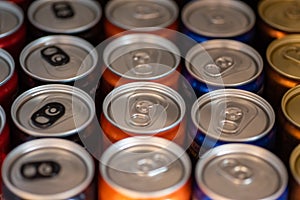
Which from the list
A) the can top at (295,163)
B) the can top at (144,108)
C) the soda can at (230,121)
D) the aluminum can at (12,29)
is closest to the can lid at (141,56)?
the can top at (144,108)

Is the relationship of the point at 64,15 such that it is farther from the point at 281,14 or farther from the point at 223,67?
the point at 281,14

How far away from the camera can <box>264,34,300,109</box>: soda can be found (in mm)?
1593

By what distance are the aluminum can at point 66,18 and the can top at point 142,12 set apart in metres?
0.05

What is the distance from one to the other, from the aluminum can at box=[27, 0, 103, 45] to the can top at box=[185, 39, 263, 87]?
296mm

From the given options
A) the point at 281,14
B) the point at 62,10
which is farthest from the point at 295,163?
the point at 62,10

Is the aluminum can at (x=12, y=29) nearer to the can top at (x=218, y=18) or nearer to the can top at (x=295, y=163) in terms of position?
the can top at (x=218, y=18)

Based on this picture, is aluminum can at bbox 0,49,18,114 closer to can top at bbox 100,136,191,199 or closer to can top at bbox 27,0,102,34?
can top at bbox 27,0,102,34

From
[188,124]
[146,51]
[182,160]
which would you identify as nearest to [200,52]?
[146,51]

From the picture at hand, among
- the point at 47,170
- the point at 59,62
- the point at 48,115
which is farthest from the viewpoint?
the point at 59,62

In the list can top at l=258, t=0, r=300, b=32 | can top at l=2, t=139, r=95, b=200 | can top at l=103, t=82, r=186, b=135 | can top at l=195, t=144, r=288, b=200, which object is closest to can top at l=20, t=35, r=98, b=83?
can top at l=103, t=82, r=186, b=135

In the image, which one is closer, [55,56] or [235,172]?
[235,172]

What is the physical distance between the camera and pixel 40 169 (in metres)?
1.33

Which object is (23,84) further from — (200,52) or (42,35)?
(200,52)

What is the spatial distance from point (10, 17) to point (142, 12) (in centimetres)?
40
